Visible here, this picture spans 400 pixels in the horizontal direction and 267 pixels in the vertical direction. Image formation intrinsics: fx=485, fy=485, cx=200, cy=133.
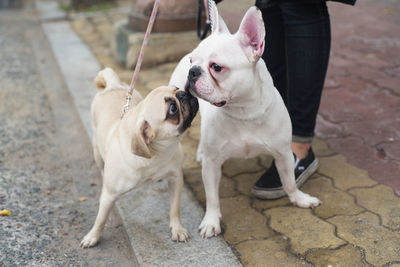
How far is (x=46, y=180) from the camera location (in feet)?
11.0

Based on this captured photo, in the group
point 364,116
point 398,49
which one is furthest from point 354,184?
point 398,49

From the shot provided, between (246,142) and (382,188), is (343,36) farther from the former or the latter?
(246,142)

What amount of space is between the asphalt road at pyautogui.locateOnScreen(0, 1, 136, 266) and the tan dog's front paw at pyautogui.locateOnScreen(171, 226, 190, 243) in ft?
0.82

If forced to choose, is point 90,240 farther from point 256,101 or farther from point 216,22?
point 216,22

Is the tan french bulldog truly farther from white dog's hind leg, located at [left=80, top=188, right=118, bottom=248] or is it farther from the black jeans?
the black jeans

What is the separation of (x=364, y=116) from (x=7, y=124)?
302cm

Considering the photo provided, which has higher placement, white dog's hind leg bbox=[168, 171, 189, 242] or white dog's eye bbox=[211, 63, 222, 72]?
white dog's eye bbox=[211, 63, 222, 72]

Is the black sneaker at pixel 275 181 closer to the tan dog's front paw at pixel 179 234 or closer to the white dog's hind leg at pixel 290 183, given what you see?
the white dog's hind leg at pixel 290 183

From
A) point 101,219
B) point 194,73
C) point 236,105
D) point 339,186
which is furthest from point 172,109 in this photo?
point 339,186

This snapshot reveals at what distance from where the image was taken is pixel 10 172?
343 centimetres

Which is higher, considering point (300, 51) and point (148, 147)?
point (300, 51)

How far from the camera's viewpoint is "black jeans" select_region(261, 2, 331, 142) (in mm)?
2793

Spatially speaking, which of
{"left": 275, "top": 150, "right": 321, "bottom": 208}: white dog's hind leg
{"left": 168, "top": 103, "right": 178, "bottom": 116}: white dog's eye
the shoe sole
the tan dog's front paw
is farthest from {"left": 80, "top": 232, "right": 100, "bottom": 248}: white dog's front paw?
{"left": 275, "top": 150, "right": 321, "bottom": 208}: white dog's hind leg

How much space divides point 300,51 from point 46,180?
1.91 m
